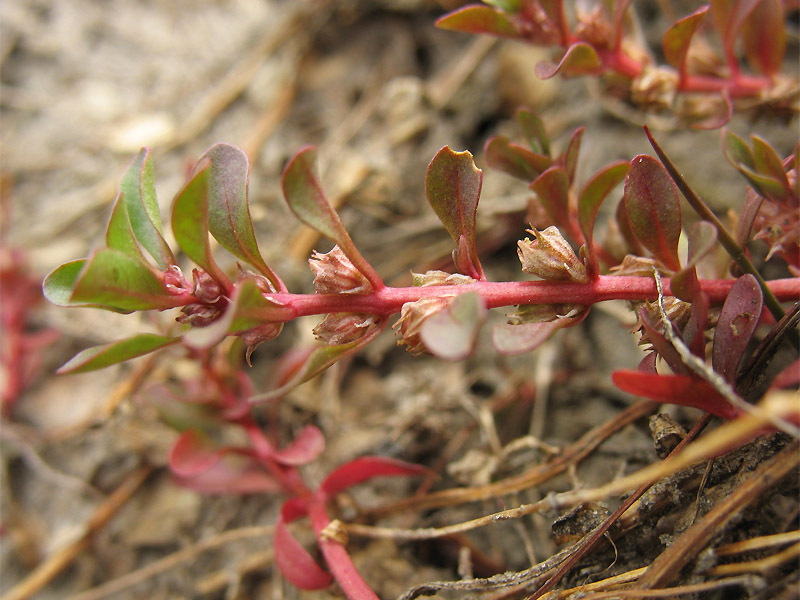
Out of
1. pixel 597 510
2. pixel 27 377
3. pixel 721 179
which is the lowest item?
pixel 27 377

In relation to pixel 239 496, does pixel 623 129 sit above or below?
above

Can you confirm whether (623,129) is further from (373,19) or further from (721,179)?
(373,19)

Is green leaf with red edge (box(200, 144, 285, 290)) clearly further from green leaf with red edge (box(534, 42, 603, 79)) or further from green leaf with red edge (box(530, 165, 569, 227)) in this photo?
green leaf with red edge (box(534, 42, 603, 79))

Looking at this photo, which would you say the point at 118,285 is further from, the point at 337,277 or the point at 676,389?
the point at 676,389

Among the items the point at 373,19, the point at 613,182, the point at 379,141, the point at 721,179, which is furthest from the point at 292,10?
the point at 613,182

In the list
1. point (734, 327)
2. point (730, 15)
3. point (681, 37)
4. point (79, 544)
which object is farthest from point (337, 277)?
point (79, 544)

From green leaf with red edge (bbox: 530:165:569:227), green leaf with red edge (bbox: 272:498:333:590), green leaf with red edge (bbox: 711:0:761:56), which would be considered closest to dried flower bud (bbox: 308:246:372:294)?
green leaf with red edge (bbox: 530:165:569:227)
